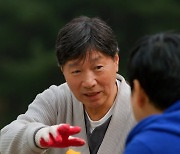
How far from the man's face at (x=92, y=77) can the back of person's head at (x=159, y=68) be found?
90cm

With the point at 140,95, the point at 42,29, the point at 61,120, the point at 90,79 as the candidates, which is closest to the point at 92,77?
the point at 90,79

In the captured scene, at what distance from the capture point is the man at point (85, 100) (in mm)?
3178

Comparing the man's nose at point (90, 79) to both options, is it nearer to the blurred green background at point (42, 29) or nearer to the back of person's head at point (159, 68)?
the back of person's head at point (159, 68)

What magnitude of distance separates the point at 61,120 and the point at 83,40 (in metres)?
0.43

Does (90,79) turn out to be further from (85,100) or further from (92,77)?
(85,100)

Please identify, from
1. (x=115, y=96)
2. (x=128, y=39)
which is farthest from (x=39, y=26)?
(x=115, y=96)

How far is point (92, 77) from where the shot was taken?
125 inches

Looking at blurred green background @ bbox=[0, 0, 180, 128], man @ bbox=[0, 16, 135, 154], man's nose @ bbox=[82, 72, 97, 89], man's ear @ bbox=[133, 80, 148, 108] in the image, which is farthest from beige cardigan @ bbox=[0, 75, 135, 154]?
blurred green background @ bbox=[0, 0, 180, 128]

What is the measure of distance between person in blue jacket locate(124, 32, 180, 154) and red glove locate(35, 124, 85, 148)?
49 centimetres

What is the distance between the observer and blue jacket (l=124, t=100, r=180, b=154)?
2.15m

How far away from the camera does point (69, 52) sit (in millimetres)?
3191

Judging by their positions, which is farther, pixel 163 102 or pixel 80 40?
pixel 80 40

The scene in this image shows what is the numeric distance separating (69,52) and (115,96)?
0.97ft

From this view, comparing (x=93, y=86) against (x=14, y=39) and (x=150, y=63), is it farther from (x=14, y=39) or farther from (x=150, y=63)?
(x=14, y=39)
